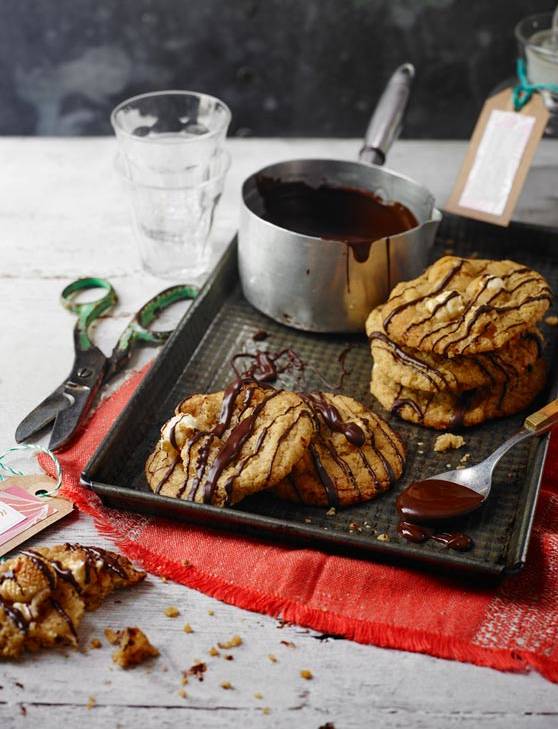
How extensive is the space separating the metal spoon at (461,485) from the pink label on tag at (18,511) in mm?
710

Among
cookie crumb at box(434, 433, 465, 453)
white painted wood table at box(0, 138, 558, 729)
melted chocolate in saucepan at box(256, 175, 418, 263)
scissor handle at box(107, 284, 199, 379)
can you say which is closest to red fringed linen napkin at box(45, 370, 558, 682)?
white painted wood table at box(0, 138, 558, 729)

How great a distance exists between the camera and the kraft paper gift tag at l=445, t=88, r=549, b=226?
8.21 ft

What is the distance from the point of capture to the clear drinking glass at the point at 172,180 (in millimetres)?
2527

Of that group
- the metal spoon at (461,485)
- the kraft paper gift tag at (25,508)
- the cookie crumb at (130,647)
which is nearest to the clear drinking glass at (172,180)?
the kraft paper gift tag at (25,508)

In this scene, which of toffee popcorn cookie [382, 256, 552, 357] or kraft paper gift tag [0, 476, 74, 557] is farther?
toffee popcorn cookie [382, 256, 552, 357]

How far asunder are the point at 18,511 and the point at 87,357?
497 mm

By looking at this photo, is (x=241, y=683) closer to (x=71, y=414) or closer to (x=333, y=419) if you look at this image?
(x=333, y=419)

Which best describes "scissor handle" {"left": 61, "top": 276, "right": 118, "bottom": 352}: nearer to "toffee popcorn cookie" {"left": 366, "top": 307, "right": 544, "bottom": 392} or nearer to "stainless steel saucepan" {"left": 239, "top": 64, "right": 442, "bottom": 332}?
"stainless steel saucepan" {"left": 239, "top": 64, "right": 442, "bottom": 332}

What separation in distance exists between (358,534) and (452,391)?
0.45 m

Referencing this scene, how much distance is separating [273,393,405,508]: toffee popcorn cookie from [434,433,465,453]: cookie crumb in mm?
87

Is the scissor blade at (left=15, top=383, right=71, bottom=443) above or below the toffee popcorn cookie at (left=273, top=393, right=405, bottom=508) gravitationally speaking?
below

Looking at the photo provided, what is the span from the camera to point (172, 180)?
261 cm

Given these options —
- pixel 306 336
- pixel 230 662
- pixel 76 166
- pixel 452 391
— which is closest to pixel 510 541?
pixel 452 391

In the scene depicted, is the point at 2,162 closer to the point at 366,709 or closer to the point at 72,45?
the point at 72,45
